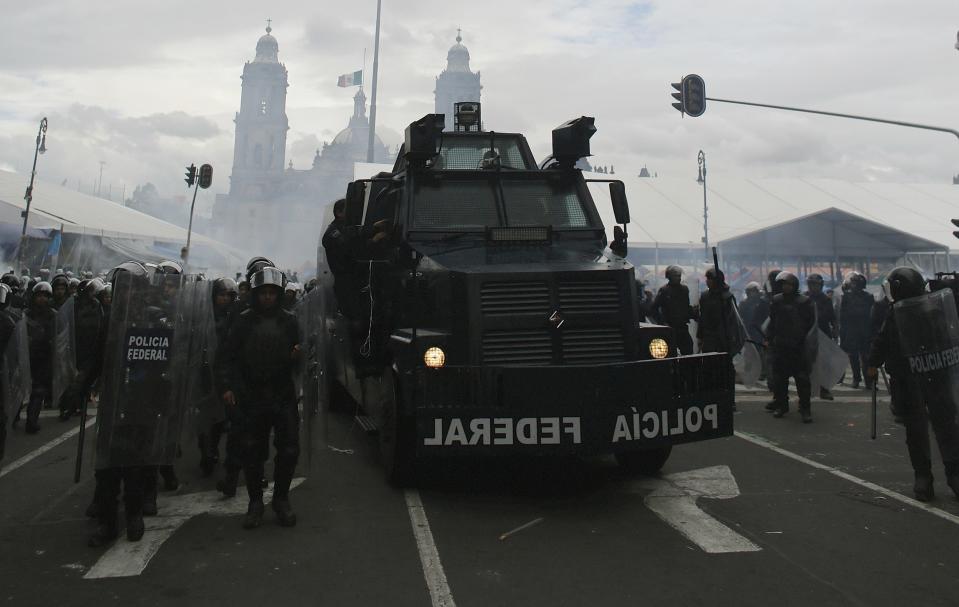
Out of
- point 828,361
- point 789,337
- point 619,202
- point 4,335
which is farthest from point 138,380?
point 828,361

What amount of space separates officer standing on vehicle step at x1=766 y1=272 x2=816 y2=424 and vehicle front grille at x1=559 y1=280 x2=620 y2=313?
16.1 ft

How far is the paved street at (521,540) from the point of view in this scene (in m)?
3.91

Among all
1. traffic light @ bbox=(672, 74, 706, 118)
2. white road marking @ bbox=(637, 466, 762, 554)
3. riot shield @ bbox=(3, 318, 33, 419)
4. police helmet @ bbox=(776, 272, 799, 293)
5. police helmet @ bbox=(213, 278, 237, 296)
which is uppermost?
traffic light @ bbox=(672, 74, 706, 118)

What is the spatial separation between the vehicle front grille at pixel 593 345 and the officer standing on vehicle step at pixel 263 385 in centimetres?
199

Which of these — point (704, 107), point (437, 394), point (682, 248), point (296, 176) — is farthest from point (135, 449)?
point (296, 176)

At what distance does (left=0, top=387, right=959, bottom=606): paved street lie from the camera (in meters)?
3.91

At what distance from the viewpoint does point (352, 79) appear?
10344 cm

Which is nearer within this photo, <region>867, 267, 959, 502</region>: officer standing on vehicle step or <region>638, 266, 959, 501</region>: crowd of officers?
<region>867, 267, 959, 502</region>: officer standing on vehicle step

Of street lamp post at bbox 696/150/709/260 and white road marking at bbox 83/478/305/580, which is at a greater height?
street lamp post at bbox 696/150/709/260

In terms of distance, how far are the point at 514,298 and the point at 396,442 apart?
1.49m

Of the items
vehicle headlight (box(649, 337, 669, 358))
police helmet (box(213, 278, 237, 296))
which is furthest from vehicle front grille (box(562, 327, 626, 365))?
police helmet (box(213, 278, 237, 296))

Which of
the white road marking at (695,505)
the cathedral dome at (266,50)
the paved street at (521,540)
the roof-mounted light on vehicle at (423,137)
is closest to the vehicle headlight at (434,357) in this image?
the paved street at (521,540)

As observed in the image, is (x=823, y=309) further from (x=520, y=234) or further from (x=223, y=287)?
(x=223, y=287)

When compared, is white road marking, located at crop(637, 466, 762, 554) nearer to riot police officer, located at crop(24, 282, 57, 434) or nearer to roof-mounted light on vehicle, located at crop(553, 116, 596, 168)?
roof-mounted light on vehicle, located at crop(553, 116, 596, 168)
